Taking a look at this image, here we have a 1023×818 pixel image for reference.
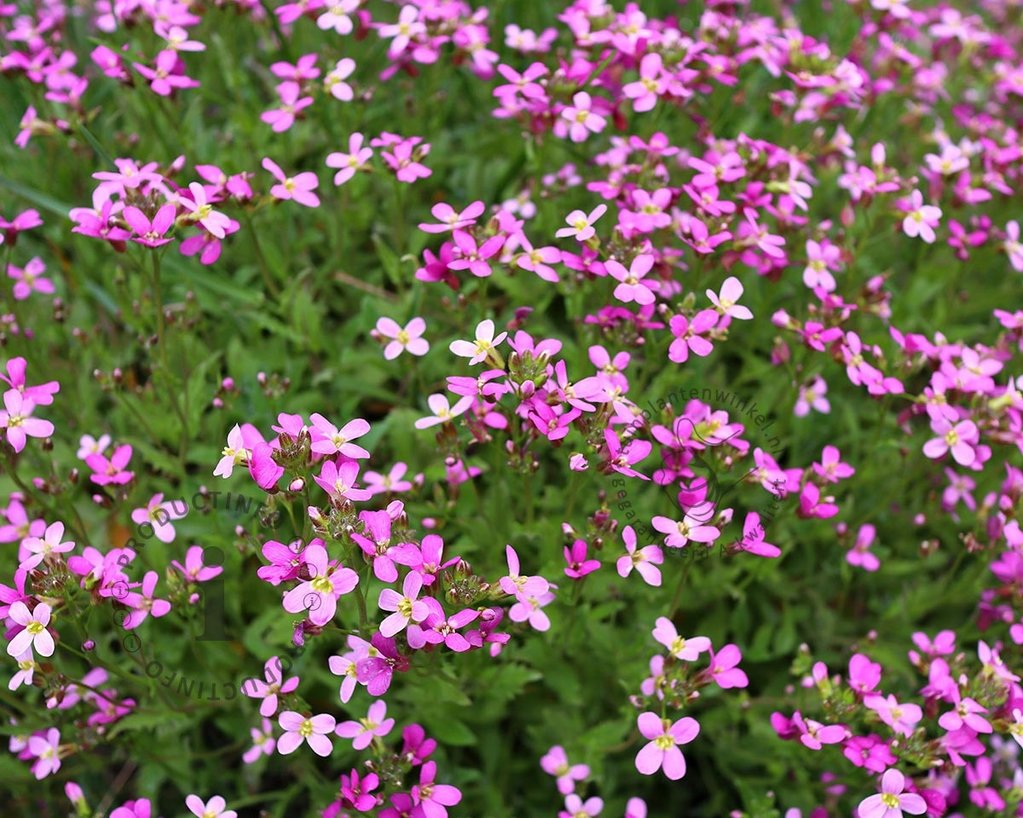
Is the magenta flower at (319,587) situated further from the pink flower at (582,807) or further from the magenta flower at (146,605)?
the pink flower at (582,807)

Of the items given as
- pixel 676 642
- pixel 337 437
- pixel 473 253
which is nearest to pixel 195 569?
pixel 337 437

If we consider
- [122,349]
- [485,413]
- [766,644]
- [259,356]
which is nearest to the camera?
[485,413]

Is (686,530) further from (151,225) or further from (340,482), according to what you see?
(151,225)

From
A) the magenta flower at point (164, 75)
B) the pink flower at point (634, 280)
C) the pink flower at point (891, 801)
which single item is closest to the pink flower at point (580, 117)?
the pink flower at point (634, 280)

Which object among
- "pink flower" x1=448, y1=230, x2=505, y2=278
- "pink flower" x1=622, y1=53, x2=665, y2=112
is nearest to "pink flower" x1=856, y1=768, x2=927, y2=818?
"pink flower" x1=448, y1=230, x2=505, y2=278

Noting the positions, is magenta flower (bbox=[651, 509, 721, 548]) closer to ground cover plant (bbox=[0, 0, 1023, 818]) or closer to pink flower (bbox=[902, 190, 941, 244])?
ground cover plant (bbox=[0, 0, 1023, 818])

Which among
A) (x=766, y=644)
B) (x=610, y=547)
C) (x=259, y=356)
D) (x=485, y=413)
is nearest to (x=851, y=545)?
(x=766, y=644)

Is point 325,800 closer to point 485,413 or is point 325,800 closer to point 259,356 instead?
point 485,413
